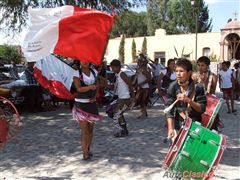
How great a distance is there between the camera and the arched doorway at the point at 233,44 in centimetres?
4794

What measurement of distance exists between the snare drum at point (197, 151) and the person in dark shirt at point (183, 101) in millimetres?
442

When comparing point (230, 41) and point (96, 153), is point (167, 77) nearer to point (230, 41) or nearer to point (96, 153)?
Result: point (96, 153)

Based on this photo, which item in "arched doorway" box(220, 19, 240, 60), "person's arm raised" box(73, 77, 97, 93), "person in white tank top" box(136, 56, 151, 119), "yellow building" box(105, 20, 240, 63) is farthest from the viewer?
"yellow building" box(105, 20, 240, 63)

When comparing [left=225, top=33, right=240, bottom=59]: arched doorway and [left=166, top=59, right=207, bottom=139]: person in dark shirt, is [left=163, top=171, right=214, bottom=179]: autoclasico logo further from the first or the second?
[left=225, top=33, right=240, bottom=59]: arched doorway

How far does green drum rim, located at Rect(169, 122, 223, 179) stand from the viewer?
476 cm

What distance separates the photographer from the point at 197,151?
4.77 metres

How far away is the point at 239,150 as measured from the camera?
8.28 metres

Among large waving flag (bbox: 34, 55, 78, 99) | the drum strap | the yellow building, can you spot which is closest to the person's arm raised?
large waving flag (bbox: 34, 55, 78, 99)

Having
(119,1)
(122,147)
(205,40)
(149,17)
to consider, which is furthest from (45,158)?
(149,17)

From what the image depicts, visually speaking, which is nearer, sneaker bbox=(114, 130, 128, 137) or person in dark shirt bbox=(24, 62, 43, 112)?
sneaker bbox=(114, 130, 128, 137)

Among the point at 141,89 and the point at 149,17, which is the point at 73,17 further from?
the point at 149,17

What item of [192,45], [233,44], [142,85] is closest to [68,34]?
[142,85]

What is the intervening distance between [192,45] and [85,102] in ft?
165

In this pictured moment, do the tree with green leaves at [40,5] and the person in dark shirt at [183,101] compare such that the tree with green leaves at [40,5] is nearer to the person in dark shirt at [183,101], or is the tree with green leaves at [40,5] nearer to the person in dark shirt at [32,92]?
the person in dark shirt at [32,92]
